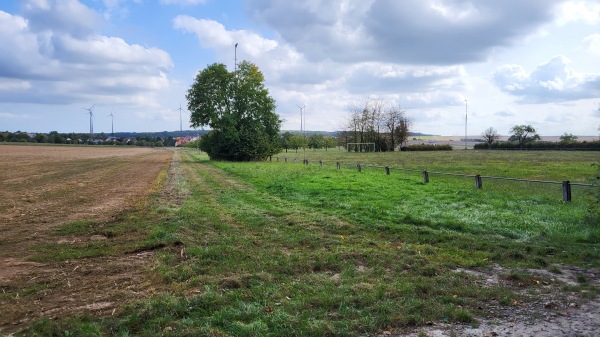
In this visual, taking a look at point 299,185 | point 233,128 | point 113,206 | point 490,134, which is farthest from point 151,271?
point 490,134

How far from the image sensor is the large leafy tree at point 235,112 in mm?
52031

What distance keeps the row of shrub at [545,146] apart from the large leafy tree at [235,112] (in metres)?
60.2

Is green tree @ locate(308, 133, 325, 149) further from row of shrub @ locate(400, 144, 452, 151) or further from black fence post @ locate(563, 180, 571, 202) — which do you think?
black fence post @ locate(563, 180, 571, 202)

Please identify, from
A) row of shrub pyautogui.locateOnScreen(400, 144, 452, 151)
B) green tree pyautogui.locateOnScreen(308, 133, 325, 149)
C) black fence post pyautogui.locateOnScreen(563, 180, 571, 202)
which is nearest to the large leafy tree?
black fence post pyautogui.locateOnScreen(563, 180, 571, 202)

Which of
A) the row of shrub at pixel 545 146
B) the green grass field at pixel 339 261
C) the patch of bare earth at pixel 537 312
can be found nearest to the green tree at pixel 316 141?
the row of shrub at pixel 545 146

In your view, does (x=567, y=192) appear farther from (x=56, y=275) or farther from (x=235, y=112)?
(x=235, y=112)

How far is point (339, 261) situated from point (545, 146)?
9426cm

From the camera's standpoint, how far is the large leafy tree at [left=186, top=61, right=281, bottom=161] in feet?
171

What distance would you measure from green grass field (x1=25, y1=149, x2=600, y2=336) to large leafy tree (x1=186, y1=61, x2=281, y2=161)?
3818cm

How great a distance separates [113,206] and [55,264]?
24.2ft

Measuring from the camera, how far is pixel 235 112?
54594 millimetres

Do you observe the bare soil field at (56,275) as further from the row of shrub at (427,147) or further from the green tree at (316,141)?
the green tree at (316,141)

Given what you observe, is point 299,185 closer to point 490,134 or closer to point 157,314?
point 157,314

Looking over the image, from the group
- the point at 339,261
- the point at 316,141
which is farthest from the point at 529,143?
the point at 339,261
